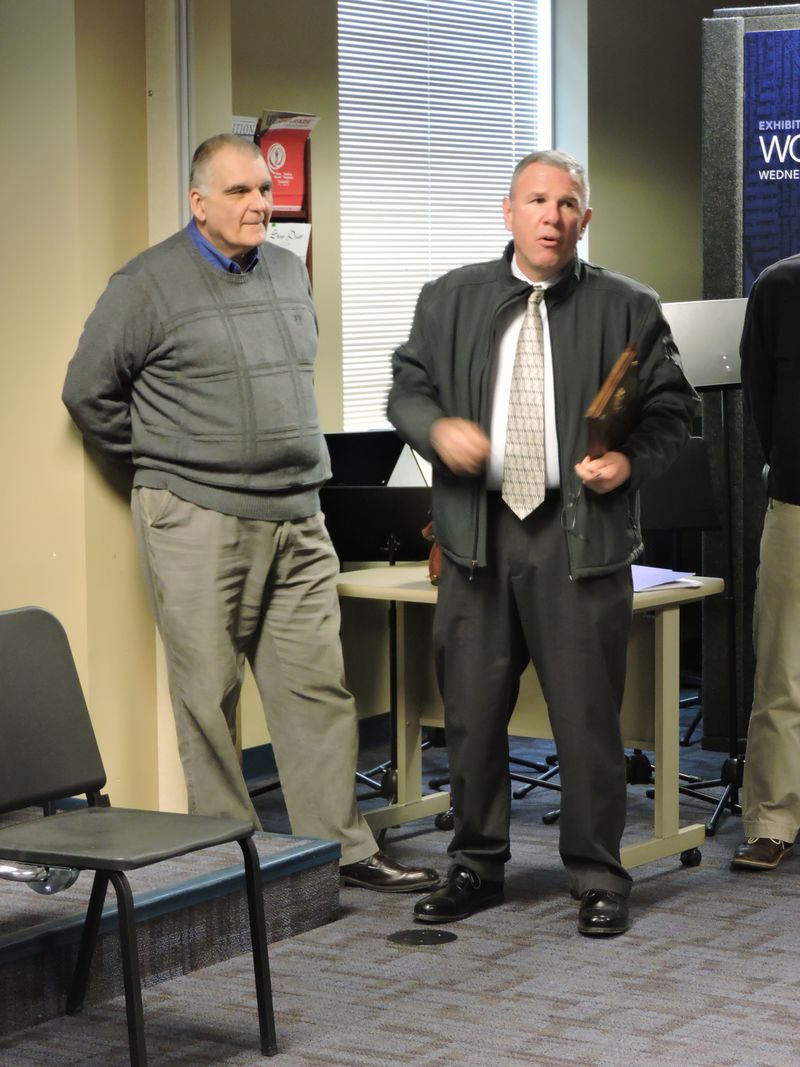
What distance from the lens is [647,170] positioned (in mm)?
7270

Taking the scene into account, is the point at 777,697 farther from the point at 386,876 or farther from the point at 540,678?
the point at 386,876

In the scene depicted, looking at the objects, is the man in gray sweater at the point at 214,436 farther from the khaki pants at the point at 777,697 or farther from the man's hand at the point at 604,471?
the khaki pants at the point at 777,697

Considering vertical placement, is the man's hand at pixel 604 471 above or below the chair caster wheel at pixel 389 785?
above

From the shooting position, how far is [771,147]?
538 centimetres

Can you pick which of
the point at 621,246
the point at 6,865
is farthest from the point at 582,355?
the point at 621,246

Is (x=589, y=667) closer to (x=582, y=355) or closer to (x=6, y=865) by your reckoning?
(x=582, y=355)

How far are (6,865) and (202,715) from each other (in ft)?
2.07

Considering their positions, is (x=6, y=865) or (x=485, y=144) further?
(x=485, y=144)

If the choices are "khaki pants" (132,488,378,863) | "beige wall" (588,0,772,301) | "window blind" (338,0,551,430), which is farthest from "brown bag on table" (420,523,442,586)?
"beige wall" (588,0,772,301)

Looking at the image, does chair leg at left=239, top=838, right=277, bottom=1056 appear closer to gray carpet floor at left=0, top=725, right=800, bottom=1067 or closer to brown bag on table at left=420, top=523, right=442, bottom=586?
gray carpet floor at left=0, top=725, right=800, bottom=1067

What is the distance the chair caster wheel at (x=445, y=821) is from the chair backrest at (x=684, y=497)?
1.09m

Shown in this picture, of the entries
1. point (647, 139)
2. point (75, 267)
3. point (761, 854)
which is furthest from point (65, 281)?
point (647, 139)

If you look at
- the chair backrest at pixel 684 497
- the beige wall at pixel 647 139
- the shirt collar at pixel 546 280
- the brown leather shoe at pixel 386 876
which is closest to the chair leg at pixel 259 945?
the brown leather shoe at pixel 386 876

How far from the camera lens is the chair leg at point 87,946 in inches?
117
